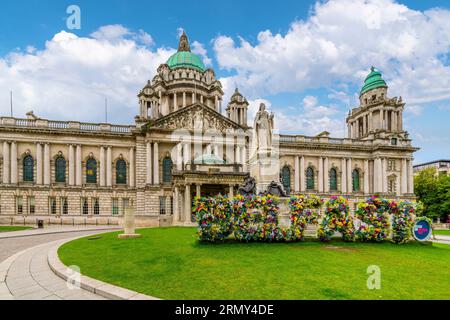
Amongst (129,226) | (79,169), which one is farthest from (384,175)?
(79,169)

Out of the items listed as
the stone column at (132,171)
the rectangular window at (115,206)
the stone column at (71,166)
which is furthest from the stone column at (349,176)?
the stone column at (71,166)

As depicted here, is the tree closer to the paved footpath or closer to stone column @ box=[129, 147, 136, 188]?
stone column @ box=[129, 147, 136, 188]

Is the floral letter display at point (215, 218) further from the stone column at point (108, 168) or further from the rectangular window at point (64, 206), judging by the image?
the rectangular window at point (64, 206)

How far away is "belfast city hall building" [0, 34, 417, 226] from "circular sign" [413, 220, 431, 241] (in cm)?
1927

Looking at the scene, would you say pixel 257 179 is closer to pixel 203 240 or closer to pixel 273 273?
pixel 203 240

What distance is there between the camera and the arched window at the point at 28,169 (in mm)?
41188

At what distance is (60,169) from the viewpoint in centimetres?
4256

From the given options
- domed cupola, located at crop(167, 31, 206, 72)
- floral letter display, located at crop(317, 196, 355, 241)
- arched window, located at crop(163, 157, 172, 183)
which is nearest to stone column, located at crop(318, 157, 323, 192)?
arched window, located at crop(163, 157, 172, 183)

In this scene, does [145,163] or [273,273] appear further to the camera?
[145,163]

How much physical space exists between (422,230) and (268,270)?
12.3 m

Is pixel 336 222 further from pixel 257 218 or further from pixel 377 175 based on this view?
pixel 377 175
